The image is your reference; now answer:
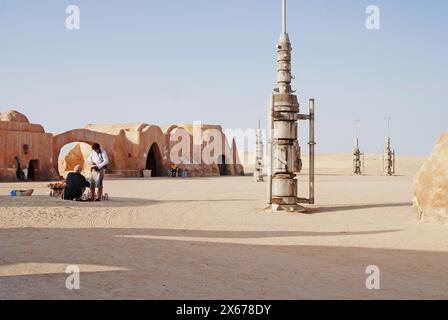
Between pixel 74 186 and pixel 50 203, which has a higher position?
pixel 74 186

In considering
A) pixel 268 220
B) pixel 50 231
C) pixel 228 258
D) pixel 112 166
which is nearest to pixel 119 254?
pixel 228 258

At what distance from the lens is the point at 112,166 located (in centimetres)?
4122

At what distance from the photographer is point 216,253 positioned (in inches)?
309

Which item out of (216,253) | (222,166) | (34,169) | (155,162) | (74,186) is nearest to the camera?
(216,253)

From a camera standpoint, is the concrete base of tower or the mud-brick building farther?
the mud-brick building

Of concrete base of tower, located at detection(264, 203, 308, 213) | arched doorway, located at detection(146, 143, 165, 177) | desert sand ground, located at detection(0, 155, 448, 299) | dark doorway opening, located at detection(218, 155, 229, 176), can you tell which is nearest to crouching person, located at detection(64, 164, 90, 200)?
desert sand ground, located at detection(0, 155, 448, 299)

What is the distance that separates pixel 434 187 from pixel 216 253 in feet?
18.0

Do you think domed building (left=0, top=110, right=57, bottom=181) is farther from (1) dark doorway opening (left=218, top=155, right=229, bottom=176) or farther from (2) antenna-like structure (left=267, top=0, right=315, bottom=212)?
(2) antenna-like structure (left=267, top=0, right=315, bottom=212)

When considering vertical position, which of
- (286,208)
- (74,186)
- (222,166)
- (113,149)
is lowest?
(286,208)

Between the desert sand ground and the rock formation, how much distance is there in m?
0.37

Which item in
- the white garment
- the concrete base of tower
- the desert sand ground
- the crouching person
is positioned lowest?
the desert sand ground

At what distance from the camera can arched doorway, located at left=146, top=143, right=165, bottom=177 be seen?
4553 centimetres

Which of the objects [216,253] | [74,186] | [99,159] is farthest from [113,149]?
[216,253]

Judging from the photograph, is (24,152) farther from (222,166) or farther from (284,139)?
(284,139)
